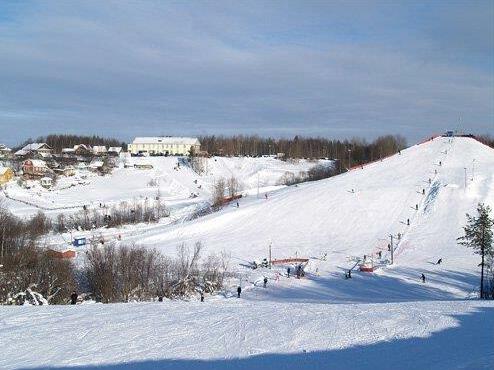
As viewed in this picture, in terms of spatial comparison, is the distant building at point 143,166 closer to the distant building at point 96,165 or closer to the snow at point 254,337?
the distant building at point 96,165

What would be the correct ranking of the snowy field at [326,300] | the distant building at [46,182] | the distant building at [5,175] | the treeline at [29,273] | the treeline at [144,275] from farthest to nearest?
the distant building at [46,182] < the distant building at [5,175] < the treeline at [144,275] < the treeline at [29,273] < the snowy field at [326,300]

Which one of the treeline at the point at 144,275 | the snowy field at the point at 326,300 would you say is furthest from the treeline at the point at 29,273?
the snowy field at the point at 326,300

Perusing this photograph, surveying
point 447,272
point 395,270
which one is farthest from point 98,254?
point 447,272

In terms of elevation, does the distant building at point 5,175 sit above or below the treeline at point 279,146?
below

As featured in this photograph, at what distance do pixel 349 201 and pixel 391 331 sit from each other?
46.3 meters

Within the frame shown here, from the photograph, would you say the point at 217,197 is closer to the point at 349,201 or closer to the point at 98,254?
the point at 349,201

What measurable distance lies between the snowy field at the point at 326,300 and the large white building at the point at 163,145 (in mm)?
82382

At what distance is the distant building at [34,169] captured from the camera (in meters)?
97.1

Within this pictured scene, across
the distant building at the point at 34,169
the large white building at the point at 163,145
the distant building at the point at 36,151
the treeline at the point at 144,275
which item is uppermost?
the large white building at the point at 163,145

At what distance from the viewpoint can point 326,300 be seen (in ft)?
101

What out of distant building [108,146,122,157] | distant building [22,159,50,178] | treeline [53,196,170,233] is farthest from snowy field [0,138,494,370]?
distant building [108,146,122,157]

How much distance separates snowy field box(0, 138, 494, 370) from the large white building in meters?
82.4

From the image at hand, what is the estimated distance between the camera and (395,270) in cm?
3959

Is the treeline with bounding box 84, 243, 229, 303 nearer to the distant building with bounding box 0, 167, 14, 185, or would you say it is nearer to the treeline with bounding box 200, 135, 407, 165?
the distant building with bounding box 0, 167, 14, 185
